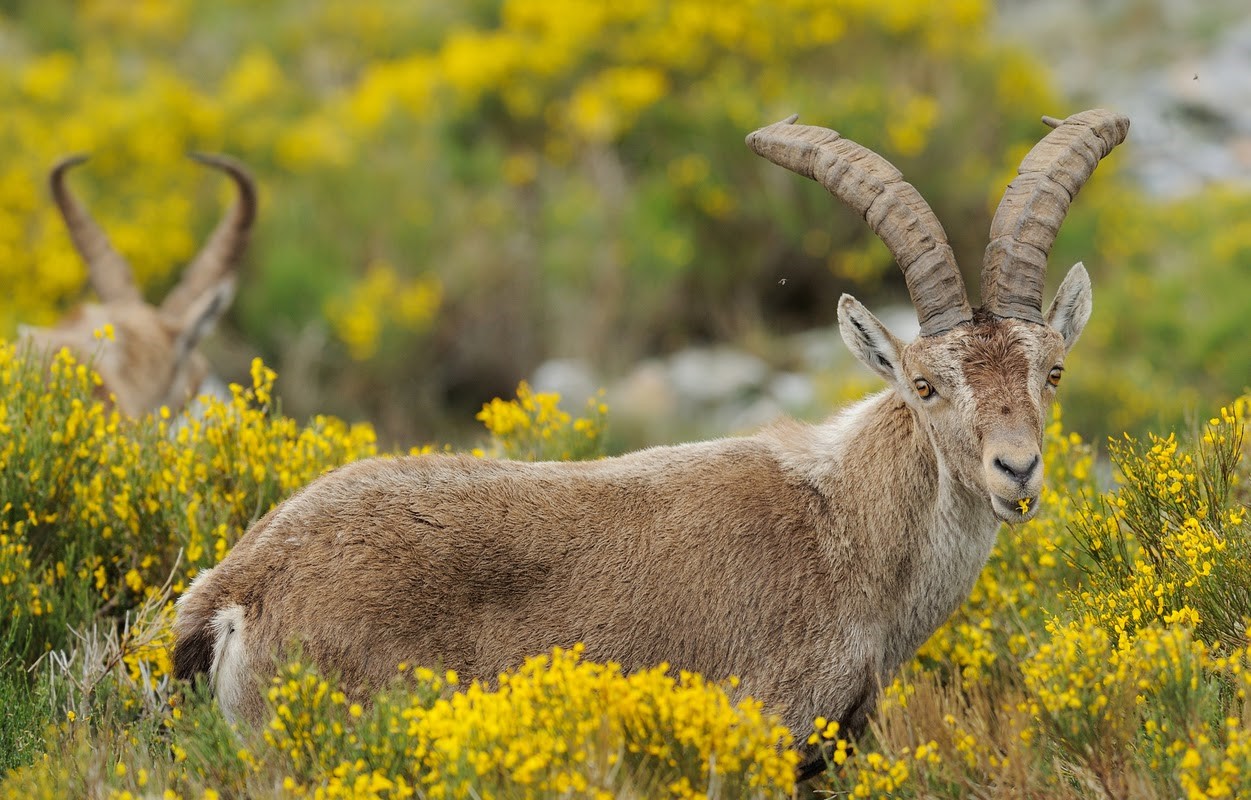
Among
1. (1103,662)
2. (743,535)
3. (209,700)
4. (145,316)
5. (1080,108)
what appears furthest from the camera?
(1080,108)

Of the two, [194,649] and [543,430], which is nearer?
[194,649]

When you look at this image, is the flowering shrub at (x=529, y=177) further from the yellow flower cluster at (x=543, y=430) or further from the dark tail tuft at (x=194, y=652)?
the dark tail tuft at (x=194, y=652)

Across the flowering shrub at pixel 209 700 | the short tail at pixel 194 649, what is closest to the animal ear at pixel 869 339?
the flowering shrub at pixel 209 700

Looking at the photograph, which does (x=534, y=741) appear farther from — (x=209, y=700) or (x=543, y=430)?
(x=543, y=430)

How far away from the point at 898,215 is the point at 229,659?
9.77 feet

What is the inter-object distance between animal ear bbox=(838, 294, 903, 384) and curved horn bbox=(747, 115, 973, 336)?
0.16 meters

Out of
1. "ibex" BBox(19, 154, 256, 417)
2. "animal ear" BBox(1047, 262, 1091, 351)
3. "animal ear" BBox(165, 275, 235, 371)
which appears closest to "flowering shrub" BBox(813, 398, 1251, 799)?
"animal ear" BBox(1047, 262, 1091, 351)

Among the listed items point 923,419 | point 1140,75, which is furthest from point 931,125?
point 923,419

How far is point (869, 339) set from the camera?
5.40 metres

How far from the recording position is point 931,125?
55.3ft

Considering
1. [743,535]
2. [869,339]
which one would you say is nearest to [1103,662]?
[743,535]

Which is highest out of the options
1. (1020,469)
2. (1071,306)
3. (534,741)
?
(1071,306)

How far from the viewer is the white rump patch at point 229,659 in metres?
4.78

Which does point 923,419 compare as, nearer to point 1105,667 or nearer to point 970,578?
point 970,578
